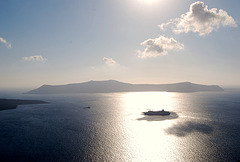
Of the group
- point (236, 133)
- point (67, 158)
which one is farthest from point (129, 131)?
point (236, 133)

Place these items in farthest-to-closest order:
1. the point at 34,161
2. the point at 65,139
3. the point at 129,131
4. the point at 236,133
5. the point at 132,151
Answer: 1. the point at 129,131
2. the point at 236,133
3. the point at 65,139
4. the point at 132,151
5. the point at 34,161

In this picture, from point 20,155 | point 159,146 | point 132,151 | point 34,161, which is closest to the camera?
point 34,161

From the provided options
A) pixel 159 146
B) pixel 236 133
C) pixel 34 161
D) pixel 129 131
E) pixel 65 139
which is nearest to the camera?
pixel 34 161

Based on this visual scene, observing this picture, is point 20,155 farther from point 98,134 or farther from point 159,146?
point 159,146

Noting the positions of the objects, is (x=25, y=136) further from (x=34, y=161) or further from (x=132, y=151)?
(x=132, y=151)

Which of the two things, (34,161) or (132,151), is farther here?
(132,151)

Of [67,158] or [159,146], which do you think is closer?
[67,158]

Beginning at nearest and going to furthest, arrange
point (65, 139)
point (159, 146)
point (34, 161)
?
point (34, 161) < point (159, 146) < point (65, 139)

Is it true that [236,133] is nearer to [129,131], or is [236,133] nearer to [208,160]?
[208,160]

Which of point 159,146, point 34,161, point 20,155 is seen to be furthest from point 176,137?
point 20,155
